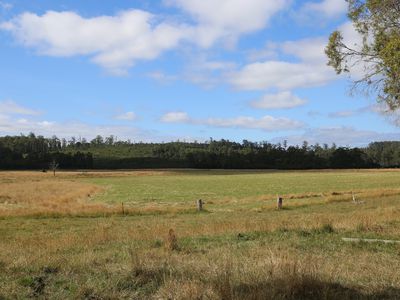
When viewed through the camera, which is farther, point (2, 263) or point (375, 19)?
point (375, 19)

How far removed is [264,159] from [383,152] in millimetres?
47471

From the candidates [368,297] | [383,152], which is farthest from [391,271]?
[383,152]

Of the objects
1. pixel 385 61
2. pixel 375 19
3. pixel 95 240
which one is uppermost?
pixel 375 19

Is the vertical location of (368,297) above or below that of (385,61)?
below

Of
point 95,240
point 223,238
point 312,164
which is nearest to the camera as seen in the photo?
point 223,238

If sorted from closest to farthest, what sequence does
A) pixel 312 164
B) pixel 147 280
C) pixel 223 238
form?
1. pixel 147 280
2. pixel 223 238
3. pixel 312 164

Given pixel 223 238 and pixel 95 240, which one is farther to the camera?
pixel 95 240

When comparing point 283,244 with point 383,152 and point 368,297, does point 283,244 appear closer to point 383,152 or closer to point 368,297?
point 368,297

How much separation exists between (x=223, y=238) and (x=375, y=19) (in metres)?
9.76

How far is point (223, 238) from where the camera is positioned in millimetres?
12984

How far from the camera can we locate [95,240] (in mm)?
14406

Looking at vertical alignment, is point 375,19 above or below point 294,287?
above

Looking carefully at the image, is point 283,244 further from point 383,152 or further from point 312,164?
point 383,152

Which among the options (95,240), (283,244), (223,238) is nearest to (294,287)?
(283,244)
